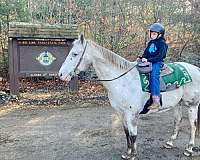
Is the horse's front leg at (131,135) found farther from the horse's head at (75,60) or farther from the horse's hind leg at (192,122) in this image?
the horse's head at (75,60)

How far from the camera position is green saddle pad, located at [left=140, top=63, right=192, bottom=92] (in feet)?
17.4

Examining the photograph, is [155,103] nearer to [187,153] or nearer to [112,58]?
[112,58]

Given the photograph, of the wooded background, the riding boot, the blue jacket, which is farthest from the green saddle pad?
the wooded background

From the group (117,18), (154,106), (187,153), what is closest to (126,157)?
(154,106)

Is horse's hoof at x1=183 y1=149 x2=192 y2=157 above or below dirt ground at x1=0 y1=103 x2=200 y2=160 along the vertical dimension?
above

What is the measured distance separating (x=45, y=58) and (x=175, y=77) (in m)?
4.61

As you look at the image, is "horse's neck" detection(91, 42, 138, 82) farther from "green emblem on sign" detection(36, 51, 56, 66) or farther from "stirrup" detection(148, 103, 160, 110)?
"green emblem on sign" detection(36, 51, 56, 66)

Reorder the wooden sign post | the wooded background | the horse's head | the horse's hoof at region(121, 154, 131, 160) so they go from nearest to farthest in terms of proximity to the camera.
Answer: the horse's head < the horse's hoof at region(121, 154, 131, 160) < the wooden sign post < the wooded background

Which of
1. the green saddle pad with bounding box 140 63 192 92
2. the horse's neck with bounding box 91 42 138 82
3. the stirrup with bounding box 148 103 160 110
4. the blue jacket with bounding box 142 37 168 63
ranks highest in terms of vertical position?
the blue jacket with bounding box 142 37 168 63

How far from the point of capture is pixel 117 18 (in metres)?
10.6

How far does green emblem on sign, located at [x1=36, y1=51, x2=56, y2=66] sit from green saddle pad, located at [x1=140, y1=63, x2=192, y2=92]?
4331 millimetres

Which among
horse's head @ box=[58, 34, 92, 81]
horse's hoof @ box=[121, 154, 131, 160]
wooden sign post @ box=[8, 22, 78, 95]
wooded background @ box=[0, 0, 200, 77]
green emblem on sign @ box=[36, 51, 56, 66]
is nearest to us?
horse's head @ box=[58, 34, 92, 81]

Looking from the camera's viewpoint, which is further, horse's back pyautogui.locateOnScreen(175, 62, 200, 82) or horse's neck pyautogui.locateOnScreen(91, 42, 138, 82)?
horse's back pyautogui.locateOnScreen(175, 62, 200, 82)

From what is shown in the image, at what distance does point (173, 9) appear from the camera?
35.7ft
